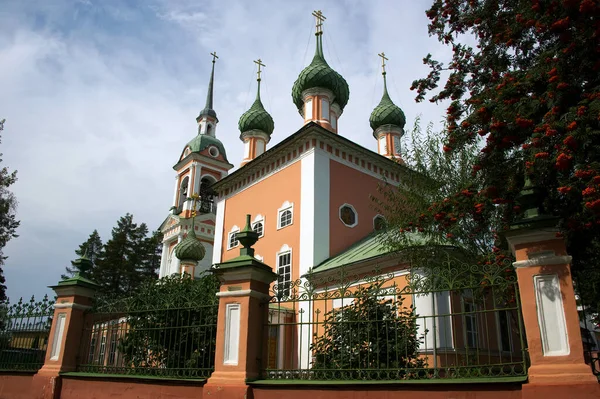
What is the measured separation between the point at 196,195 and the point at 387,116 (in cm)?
1307

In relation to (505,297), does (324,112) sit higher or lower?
higher

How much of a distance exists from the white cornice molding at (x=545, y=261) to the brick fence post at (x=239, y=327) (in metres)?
3.31

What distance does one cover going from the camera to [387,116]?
22.5 metres

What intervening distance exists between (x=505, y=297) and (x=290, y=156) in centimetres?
1056

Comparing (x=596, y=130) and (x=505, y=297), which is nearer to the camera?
(x=596, y=130)

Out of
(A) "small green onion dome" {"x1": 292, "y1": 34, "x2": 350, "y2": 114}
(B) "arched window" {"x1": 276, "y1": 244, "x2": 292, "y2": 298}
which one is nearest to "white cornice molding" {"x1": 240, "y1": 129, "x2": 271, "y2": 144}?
(A) "small green onion dome" {"x1": 292, "y1": 34, "x2": 350, "y2": 114}

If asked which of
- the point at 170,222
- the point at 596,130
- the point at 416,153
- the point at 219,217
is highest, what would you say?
the point at 170,222

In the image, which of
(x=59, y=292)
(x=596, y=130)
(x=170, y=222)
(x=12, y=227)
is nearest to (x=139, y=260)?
(x=170, y=222)

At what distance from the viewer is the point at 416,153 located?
11094 mm

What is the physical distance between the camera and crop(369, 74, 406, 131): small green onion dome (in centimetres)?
2247

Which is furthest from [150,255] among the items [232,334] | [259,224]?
[232,334]

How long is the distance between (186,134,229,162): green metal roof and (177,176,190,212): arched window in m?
2.04

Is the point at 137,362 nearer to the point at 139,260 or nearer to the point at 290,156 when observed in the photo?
the point at 290,156

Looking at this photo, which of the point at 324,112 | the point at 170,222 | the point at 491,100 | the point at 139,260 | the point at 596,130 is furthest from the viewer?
the point at 139,260
